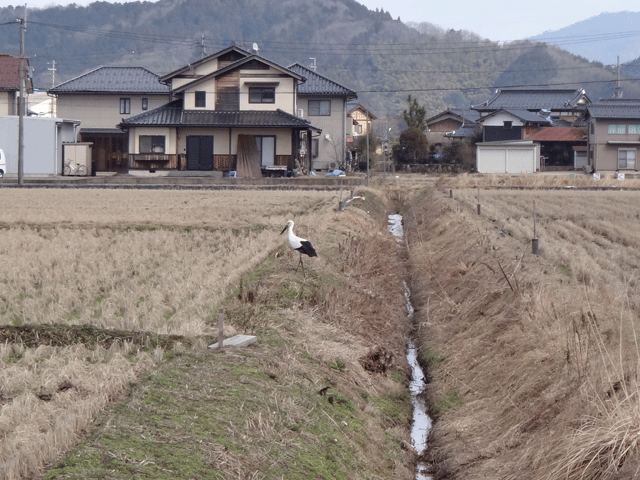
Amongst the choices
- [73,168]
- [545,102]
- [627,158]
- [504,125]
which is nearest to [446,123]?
[545,102]

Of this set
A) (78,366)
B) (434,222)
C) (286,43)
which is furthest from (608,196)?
(286,43)

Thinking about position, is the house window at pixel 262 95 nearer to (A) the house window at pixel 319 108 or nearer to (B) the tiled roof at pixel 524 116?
(A) the house window at pixel 319 108

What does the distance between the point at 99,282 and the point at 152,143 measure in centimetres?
2828

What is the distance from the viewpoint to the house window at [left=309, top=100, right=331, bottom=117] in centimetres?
4375

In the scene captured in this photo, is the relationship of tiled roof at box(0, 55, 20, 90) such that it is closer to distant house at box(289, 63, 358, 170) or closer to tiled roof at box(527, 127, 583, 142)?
distant house at box(289, 63, 358, 170)

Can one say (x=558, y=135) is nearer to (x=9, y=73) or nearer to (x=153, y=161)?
(x=153, y=161)

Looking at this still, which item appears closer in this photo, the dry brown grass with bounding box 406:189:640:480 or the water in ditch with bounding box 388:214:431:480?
the dry brown grass with bounding box 406:189:640:480

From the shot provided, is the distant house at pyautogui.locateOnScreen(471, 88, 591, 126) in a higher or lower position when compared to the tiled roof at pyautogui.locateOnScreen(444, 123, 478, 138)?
higher

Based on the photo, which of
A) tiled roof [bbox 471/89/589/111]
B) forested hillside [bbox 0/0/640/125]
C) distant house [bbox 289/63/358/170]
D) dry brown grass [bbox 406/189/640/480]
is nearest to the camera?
dry brown grass [bbox 406/189/640/480]

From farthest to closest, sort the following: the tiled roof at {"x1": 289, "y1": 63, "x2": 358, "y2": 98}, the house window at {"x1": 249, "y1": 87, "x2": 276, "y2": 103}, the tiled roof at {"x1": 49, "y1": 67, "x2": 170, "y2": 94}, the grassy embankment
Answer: the tiled roof at {"x1": 49, "y1": 67, "x2": 170, "y2": 94} < the tiled roof at {"x1": 289, "y1": 63, "x2": 358, "y2": 98} < the house window at {"x1": 249, "y1": 87, "x2": 276, "y2": 103} < the grassy embankment

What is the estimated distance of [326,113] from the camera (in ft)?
144

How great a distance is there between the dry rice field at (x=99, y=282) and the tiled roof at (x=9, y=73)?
20.9 meters

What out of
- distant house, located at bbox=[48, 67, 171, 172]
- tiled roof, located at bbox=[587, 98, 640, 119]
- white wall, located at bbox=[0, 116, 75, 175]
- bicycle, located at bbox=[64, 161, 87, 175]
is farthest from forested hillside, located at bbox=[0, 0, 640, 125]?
white wall, located at bbox=[0, 116, 75, 175]

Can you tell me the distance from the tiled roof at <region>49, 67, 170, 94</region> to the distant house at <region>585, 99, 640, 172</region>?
26.0 metres
